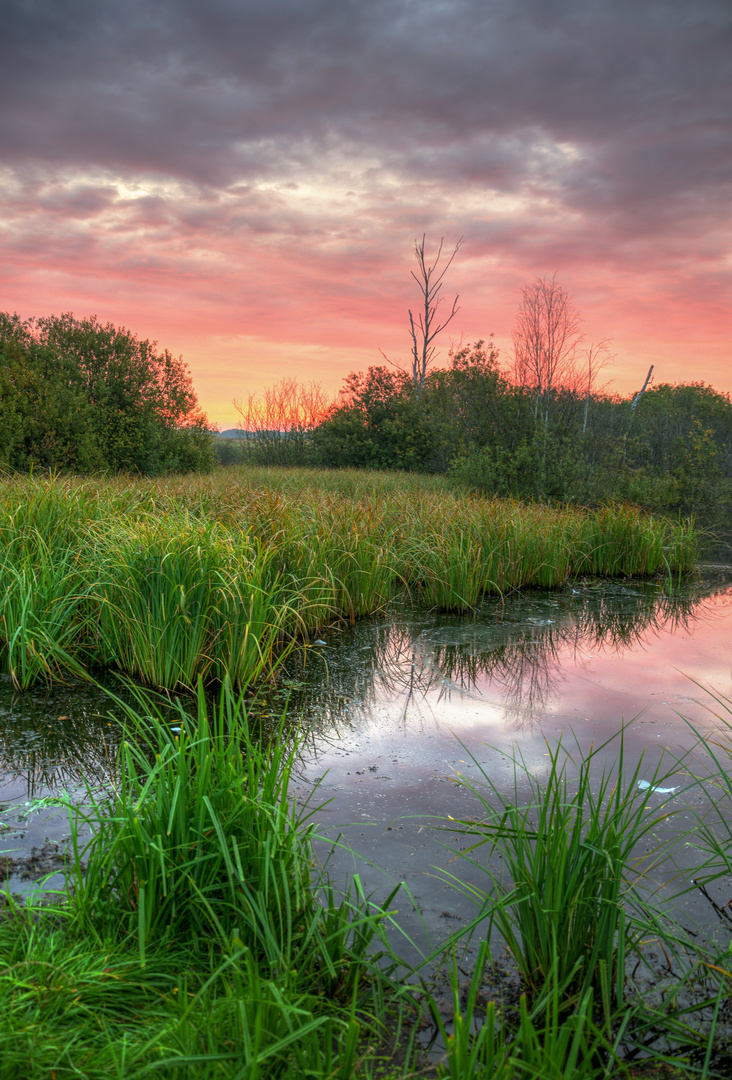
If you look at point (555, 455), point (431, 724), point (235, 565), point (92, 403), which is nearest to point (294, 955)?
point (431, 724)

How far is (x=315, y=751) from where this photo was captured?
131 inches

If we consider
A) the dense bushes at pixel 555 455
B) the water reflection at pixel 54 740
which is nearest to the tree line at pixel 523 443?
the dense bushes at pixel 555 455

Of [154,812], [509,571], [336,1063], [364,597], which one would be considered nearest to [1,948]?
[154,812]

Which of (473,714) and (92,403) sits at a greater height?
(92,403)

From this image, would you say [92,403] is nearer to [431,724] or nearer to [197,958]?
[431,724]

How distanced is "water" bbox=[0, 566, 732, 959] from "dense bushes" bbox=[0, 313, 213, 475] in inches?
441

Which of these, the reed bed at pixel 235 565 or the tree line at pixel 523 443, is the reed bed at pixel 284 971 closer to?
the reed bed at pixel 235 565

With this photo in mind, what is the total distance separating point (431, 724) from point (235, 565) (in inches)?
68.7

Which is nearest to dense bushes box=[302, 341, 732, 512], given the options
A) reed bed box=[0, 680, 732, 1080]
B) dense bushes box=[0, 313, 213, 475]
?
dense bushes box=[0, 313, 213, 475]

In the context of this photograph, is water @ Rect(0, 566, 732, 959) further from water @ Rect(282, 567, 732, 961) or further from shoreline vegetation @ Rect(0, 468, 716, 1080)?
shoreline vegetation @ Rect(0, 468, 716, 1080)

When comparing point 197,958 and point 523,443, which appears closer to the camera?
point 197,958

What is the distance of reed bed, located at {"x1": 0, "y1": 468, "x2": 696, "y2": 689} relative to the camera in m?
4.03

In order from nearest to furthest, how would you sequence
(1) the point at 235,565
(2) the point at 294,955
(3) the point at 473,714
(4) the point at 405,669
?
(2) the point at 294,955 < (3) the point at 473,714 < (1) the point at 235,565 < (4) the point at 405,669

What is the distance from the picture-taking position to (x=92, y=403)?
54.5 ft
